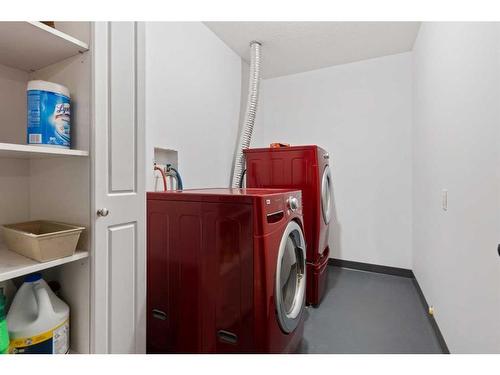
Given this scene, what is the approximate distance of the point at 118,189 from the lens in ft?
3.36

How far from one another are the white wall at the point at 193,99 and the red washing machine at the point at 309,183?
0.50 meters

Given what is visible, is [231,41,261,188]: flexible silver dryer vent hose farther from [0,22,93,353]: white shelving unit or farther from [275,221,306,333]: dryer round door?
[0,22,93,353]: white shelving unit

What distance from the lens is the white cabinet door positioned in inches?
37.3

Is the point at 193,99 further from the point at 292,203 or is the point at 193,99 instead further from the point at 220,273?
the point at 220,273

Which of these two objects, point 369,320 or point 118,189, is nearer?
point 118,189

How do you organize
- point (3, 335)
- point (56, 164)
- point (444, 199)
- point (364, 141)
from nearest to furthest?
1. point (3, 335)
2. point (56, 164)
3. point (444, 199)
4. point (364, 141)

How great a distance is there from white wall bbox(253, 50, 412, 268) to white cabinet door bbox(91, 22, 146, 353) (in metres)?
2.43

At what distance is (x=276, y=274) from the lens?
4.07 ft

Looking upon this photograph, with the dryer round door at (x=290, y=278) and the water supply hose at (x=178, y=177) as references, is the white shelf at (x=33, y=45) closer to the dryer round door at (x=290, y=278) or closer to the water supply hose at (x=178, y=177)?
the water supply hose at (x=178, y=177)

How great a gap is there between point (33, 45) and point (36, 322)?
3.10 feet

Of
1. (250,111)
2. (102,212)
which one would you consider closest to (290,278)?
(102,212)
